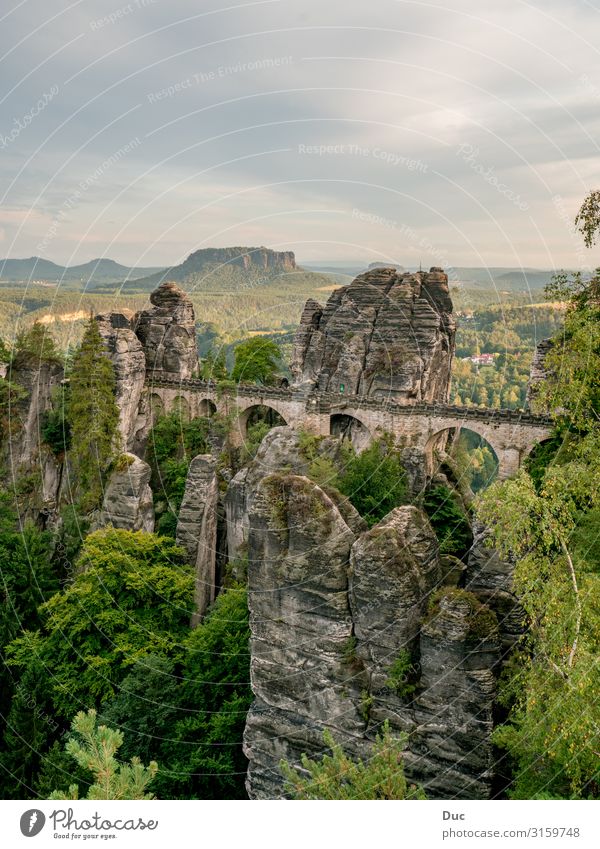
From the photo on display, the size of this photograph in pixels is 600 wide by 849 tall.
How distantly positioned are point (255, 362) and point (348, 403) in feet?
39.1

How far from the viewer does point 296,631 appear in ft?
52.4

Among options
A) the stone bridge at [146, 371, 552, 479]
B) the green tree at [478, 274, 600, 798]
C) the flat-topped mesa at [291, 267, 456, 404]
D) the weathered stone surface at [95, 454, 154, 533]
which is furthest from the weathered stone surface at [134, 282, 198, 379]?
the green tree at [478, 274, 600, 798]

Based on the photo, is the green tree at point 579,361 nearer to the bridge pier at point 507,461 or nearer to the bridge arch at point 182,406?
the bridge pier at point 507,461

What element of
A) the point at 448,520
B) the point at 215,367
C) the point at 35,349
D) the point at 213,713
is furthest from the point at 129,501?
the point at 215,367

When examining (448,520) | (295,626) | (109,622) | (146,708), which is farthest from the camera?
(448,520)

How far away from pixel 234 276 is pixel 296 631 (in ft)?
170

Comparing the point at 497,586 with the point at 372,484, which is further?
the point at 372,484

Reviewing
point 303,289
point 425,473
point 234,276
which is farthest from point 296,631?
point 234,276

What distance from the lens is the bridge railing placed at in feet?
121

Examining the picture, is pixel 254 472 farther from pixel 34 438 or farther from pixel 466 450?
pixel 466 450

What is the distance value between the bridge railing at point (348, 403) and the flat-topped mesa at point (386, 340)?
90 centimetres

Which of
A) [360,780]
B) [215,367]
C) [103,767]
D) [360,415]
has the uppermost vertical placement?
[215,367]

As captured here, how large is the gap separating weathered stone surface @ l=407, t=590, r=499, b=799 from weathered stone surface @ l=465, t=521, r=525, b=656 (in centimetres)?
133

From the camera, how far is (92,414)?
35906mm
